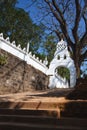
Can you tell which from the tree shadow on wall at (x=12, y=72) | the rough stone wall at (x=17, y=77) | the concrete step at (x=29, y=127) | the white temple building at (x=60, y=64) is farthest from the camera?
the white temple building at (x=60, y=64)

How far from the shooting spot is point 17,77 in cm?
1540

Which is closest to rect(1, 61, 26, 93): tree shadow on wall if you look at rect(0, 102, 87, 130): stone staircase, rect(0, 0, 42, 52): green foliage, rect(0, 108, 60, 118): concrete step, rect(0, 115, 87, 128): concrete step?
rect(0, 108, 60, 118): concrete step

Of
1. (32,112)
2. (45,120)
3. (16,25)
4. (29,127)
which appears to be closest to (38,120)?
(45,120)

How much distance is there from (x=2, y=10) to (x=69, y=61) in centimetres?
971

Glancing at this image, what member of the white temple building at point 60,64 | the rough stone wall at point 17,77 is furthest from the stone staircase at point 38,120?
the white temple building at point 60,64

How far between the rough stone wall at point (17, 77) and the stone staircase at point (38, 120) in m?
8.29

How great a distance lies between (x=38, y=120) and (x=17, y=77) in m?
10.7

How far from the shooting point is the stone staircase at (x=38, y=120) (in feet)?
14.7

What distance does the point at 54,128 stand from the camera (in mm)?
4348

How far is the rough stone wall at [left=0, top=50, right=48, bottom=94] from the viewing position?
1395 centimetres

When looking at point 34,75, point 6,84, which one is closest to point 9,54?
point 6,84

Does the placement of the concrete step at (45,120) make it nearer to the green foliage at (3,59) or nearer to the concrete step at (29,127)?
the concrete step at (29,127)

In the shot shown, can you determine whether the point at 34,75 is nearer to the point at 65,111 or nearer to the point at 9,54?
the point at 9,54

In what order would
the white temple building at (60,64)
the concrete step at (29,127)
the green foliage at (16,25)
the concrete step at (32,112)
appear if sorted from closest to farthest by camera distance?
the concrete step at (29,127) < the concrete step at (32,112) < the white temple building at (60,64) < the green foliage at (16,25)
